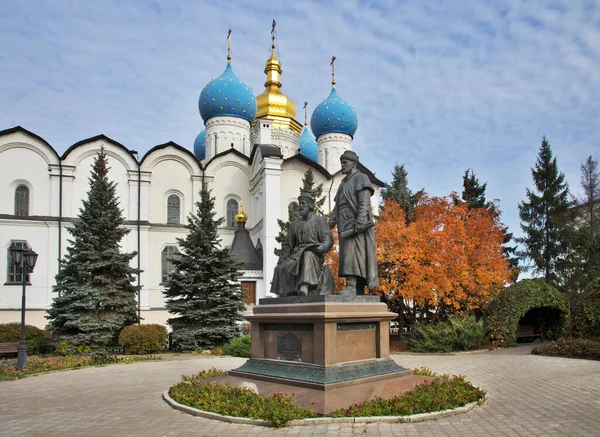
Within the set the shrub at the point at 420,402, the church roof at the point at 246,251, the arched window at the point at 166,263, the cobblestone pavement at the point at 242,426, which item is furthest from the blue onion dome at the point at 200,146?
the shrub at the point at 420,402

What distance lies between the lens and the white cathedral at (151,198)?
1097 inches

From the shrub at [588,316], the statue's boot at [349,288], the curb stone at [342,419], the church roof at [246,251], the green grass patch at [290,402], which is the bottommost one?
the curb stone at [342,419]

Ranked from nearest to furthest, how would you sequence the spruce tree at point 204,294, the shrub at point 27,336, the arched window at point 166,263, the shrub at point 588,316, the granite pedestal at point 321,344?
the granite pedestal at point 321,344, the shrub at point 588,316, the shrub at point 27,336, the spruce tree at point 204,294, the arched window at point 166,263

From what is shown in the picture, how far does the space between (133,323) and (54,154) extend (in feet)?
45.9

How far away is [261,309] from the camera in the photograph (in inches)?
356

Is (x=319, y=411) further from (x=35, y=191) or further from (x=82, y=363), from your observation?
(x=35, y=191)

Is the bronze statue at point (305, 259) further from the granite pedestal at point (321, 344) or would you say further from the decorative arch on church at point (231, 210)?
the decorative arch on church at point (231, 210)

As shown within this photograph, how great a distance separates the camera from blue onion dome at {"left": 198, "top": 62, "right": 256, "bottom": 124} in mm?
36188

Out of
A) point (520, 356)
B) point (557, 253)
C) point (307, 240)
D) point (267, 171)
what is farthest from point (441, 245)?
point (557, 253)

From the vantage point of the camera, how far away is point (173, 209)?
3158 cm

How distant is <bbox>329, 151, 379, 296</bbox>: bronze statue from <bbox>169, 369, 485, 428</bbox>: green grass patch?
2062mm

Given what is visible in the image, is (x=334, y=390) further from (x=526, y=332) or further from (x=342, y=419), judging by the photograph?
(x=526, y=332)

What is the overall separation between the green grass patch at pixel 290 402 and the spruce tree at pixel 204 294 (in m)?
10.9

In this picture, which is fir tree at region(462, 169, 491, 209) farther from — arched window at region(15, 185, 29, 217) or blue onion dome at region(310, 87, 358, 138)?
arched window at region(15, 185, 29, 217)
